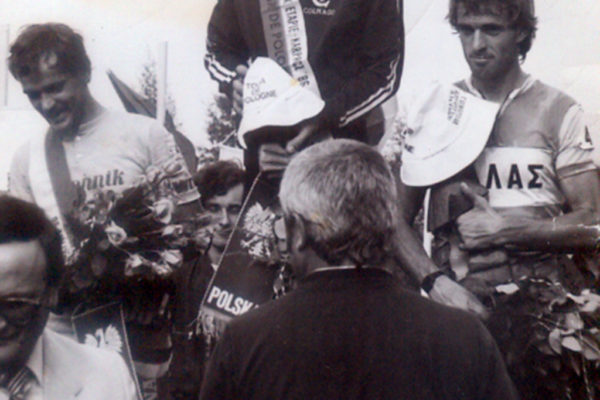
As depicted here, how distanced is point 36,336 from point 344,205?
1.45 metres

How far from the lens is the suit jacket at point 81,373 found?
10.2 ft

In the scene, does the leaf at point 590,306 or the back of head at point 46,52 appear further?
the back of head at point 46,52

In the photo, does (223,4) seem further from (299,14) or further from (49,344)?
(49,344)

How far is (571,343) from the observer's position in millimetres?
3066

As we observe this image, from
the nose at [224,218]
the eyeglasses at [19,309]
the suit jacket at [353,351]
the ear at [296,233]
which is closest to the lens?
the suit jacket at [353,351]

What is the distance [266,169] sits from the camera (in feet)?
10.6

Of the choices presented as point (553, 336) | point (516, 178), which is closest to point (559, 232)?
point (516, 178)

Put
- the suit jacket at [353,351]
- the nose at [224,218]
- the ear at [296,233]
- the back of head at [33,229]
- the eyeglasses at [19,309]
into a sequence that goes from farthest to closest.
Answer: the nose at [224,218], the back of head at [33,229], the eyeglasses at [19,309], the ear at [296,233], the suit jacket at [353,351]

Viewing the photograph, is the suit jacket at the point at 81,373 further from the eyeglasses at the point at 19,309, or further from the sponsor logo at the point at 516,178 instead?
the sponsor logo at the point at 516,178

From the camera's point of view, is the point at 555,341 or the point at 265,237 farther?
the point at 265,237

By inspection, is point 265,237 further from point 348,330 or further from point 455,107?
point 348,330

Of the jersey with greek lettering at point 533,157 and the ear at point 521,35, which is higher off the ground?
the ear at point 521,35

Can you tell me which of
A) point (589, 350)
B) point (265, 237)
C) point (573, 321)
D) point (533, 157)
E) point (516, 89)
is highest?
point (516, 89)

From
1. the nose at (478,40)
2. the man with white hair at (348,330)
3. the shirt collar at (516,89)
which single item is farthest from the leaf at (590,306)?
the nose at (478,40)
